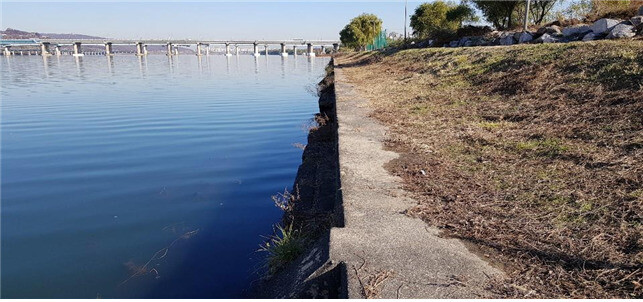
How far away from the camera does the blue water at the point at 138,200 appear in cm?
520

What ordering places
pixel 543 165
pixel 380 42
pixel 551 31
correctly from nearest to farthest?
1. pixel 543 165
2. pixel 551 31
3. pixel 380 42

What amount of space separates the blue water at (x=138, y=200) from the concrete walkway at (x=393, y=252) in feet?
5.65

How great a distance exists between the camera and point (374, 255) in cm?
326

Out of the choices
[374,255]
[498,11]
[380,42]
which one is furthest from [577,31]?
[380,42]

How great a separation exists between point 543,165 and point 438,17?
4068 centimetres

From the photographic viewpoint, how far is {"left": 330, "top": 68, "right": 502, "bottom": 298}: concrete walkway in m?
2.82

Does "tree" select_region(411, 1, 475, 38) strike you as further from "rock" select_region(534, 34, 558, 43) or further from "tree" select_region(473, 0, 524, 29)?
"rock" select_region(534, 34, 558, 43)

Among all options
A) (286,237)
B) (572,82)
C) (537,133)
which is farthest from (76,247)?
(572,82)

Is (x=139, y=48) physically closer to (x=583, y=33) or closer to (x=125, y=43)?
(x=125, y=43)

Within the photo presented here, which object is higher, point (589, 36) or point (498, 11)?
point (498, 11)

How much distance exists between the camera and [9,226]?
6609mm

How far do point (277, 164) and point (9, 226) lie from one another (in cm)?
539

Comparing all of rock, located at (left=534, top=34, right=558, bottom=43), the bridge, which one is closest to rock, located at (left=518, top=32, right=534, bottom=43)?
rock, located at (left=534, top=34, right=558, bottom=43)

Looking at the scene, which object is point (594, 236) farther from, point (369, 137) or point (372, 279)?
point (369, 137)
